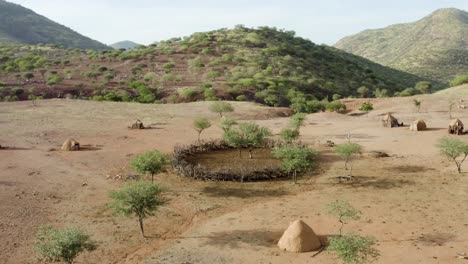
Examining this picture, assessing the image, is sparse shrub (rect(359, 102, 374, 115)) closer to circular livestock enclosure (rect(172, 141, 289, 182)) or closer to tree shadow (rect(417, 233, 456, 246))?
circular livestock enclosure (rect(172, 141, 289, 182))

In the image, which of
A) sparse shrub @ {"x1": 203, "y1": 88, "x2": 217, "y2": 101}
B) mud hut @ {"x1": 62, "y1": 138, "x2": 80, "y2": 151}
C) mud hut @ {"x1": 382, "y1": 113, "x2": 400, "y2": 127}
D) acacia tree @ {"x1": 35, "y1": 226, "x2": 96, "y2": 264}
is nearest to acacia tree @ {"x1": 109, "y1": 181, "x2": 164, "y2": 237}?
acacia tree @ {"x1": 35, "y1": 226, "x2": 96, "y2": 264}

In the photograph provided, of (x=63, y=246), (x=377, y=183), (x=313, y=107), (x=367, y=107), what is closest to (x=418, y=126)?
(x=367, y=107)

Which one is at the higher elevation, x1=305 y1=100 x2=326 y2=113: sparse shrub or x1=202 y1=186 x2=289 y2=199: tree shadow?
x1=305 y1=100 x2=326 y2=113: sparse shrub

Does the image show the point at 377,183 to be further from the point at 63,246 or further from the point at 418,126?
the point at 63,246

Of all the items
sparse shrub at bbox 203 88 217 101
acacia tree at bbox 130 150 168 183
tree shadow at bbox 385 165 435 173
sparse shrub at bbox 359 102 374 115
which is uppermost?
sparse shrub at bbox 203 88 217 101

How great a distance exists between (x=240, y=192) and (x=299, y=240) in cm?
990

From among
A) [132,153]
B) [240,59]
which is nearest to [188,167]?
[132,153]

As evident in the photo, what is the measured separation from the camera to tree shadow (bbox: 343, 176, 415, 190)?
31.2 metres

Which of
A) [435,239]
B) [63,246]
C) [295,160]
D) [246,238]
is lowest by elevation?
[246,238]

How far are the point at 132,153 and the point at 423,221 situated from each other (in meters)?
26.6

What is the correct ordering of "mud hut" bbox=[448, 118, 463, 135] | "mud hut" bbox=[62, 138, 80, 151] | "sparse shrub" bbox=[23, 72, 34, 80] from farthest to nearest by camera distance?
"sparse shrub" bbox=[23, 72, 34, 80] < "mud hut" bbox=[448, 118, 463, 135] < "mud hut" bbox=[62, 138, 80, 151]

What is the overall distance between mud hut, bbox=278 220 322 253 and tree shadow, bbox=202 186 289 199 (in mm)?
8270

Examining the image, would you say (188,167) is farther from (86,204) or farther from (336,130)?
(336,130)

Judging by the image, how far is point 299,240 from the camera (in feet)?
70.8
